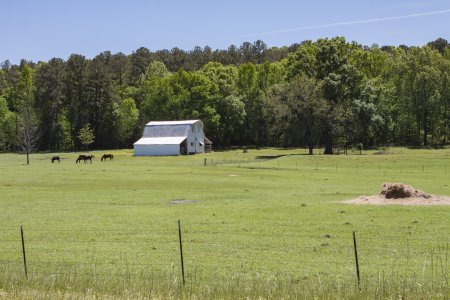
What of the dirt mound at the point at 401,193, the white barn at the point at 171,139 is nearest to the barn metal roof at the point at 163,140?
the white barn at the point at 171,139

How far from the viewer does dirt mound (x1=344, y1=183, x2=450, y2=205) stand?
33719mm

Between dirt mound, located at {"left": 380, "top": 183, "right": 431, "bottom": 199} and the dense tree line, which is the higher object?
the dense tree line

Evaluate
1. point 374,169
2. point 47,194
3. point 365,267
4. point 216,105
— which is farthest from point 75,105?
point 365,267

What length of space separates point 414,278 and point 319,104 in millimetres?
78959

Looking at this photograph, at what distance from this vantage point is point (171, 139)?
118625 mm

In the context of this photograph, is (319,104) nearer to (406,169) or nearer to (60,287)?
(406,169)

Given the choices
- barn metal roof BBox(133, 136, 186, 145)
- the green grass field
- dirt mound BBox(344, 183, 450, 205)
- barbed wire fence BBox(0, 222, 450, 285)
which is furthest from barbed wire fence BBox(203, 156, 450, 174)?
barbed wire fence BBox(0, 222, 450, 285)

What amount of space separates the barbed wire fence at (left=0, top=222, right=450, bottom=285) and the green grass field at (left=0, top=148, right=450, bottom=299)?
0.04m

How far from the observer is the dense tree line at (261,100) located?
322 ft

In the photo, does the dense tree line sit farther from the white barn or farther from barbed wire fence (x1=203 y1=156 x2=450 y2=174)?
barbed wire fence (x1=203 y1=156 x2=450 y2=174)

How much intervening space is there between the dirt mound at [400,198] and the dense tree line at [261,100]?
5868cm

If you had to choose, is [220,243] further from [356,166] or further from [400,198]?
[356,166]

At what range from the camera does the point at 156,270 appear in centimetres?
1762

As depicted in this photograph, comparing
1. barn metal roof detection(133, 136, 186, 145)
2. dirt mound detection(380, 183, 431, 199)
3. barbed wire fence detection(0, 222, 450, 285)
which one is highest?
barn metal roof detection(133, 136, 186, 145)
